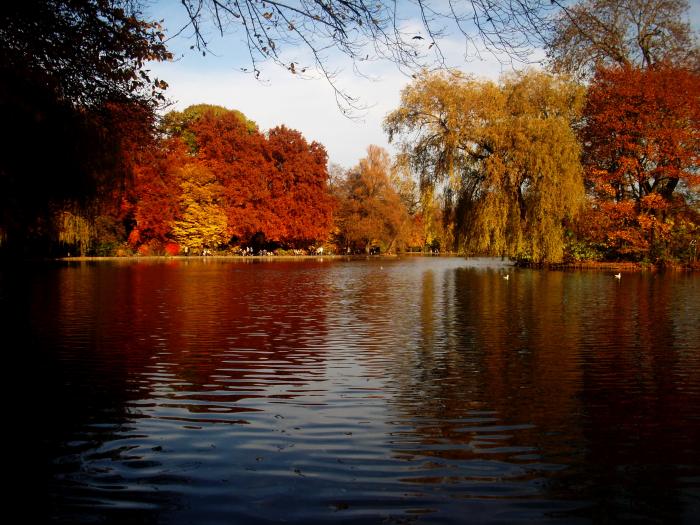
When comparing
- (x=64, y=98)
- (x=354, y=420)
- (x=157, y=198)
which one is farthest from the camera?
(x=157, y=198)

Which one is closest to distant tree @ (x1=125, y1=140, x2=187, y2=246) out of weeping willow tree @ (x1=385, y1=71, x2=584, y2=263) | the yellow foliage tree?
the yellow foliage tree

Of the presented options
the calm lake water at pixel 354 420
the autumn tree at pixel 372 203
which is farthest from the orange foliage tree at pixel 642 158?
the autumn tree at pixel 372 203

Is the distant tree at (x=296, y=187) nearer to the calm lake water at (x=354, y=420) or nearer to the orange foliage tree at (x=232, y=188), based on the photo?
the orange foliage tree at (x=232, y=188)

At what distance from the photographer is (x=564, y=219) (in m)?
34.4

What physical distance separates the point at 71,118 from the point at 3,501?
10080mm

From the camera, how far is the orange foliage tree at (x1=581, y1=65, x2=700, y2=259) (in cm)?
3238

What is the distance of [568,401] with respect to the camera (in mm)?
6680

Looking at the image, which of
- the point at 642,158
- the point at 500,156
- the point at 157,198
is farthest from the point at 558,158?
the point at 157,198

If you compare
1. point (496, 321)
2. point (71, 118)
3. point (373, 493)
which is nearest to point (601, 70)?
point (496, 321)

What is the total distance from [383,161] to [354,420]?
2753 inches

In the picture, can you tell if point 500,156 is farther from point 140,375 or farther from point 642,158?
point 140,375

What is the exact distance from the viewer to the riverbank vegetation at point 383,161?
1072 centimetres

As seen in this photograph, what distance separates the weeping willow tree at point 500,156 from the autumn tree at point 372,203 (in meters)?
39.5

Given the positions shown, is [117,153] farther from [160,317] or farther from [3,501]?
[3,501]
